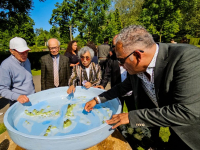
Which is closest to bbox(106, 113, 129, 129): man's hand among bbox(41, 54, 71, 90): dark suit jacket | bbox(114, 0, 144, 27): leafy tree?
bbox(41, 54, 71, 90): dark suit jacket

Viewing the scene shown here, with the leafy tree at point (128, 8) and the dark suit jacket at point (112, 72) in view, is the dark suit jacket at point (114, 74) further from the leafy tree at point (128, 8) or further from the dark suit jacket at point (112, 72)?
the leafy tree at point (128, 8)

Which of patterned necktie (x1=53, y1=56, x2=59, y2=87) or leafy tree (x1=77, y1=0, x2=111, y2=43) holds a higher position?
leafy tree (x1=77, y1=0, x2=111, y2=43)

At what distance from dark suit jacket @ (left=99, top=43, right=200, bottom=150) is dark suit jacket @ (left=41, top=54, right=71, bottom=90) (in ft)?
7.70

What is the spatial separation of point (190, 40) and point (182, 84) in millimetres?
35406

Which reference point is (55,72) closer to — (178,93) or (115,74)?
(115,74)

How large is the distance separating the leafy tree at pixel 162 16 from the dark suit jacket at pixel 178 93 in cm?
2234

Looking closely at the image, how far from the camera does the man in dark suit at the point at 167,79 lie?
110cm

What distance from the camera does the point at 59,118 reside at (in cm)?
191

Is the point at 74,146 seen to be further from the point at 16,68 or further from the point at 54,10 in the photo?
the point at 54,10

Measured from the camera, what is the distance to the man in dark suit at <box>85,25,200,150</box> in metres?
1.10

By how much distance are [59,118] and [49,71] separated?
158 cm

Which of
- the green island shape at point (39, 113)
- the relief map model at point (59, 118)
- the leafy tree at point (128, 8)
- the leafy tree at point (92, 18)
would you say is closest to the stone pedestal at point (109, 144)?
the relief map model at point (59, 118)

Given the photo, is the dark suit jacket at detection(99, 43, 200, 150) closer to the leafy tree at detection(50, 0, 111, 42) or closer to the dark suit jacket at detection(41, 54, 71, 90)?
the dark suit jacket at detection(41, 54, 71, 90)

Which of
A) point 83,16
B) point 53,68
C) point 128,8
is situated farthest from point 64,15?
point 53,68
